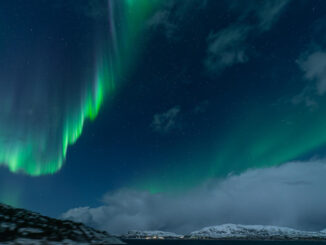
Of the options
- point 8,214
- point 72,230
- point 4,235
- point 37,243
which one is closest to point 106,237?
point 72,230

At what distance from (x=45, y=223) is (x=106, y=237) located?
1055 centimetres

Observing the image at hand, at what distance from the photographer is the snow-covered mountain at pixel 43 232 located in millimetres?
26475

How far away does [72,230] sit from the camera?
3259 cm

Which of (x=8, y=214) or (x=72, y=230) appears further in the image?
(x=8, y=214)

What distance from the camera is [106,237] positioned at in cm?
3177

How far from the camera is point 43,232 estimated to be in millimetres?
29875

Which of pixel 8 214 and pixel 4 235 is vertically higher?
pixel 8 214

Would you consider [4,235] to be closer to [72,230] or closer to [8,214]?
[72,230]

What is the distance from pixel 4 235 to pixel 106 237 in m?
12.0

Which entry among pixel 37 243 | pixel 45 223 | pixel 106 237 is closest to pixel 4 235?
pixel 37 243

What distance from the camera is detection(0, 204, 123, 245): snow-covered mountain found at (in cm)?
2648

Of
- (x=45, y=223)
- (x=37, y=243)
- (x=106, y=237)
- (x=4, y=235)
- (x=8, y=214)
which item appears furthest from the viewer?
(x=8, y=214)

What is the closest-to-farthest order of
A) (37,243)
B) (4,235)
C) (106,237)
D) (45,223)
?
(37,243)
(4,235)
(106,237)
(45,223)

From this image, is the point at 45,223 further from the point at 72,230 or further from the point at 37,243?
the point at 37,243
